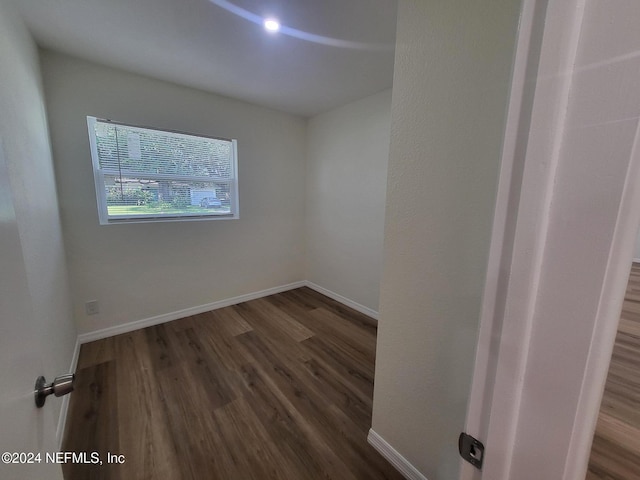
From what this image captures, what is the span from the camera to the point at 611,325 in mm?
359

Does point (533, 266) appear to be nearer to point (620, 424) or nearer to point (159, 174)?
point (620, 424)

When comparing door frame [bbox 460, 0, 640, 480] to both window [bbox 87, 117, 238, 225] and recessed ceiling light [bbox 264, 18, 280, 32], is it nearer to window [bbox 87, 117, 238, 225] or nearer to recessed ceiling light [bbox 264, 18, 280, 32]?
recessed ceiling light [bbox 264, 18, 280, 32]

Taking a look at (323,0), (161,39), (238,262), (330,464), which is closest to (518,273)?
(330,464)

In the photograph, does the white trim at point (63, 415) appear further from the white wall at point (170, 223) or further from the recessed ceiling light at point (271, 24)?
the recessed ceiling light at point (271, 24)

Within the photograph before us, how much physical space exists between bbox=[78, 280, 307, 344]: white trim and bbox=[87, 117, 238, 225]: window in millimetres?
1005

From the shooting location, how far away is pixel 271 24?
1.55 metres

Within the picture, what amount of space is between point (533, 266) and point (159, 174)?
9.58 ft

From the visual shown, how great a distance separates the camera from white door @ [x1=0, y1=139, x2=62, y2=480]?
43cm

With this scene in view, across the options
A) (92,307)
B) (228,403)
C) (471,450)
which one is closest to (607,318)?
(471,450)

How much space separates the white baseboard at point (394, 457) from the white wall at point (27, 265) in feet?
4.28

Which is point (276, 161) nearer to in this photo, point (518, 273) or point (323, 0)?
point (323, 0)

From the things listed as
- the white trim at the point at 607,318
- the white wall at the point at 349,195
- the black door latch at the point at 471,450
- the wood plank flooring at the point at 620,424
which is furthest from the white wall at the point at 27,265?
the white wall at the point at 349,195

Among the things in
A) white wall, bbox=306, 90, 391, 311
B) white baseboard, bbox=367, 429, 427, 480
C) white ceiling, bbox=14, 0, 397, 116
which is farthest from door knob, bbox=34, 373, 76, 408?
white wall, bbox=306, 90, 391, 311

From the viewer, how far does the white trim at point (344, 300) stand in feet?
9.47
